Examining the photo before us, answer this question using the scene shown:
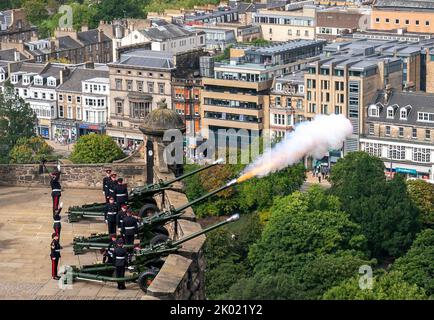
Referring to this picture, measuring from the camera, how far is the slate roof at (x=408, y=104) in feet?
392

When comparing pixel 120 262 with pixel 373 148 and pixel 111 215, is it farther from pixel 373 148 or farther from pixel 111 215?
pixel 373 148

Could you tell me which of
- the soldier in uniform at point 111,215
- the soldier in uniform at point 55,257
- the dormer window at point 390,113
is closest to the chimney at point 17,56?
the dormer window at point 390,113

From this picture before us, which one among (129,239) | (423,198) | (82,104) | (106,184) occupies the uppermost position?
(106,184)

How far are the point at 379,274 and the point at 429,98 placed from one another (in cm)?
4653

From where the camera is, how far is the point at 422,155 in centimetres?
11856

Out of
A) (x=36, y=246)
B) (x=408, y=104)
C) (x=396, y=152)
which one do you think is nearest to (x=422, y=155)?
(x=396, y=152)

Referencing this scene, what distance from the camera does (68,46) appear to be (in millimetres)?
160000

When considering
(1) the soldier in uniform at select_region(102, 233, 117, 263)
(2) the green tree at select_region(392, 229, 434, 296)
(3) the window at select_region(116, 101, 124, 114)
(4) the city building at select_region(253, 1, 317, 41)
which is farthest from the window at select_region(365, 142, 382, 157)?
(1) the soldier in uniform at select_region(102, 233, 117, 263)

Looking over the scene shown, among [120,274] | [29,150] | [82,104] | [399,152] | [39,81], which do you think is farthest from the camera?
[39,81]

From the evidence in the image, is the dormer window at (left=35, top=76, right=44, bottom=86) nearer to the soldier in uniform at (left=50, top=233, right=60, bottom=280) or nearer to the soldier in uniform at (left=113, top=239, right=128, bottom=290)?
the soldier in uniform at (left=50, top=233, right=60, bottom=280)

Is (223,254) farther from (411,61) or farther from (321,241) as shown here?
(411,61)

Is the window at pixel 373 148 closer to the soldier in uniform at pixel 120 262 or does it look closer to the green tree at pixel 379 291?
the green tree at pixel 379 291

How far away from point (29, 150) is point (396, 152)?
1032 inches

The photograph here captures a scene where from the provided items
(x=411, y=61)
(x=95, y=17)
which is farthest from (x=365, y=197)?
(x=95, y=17)
